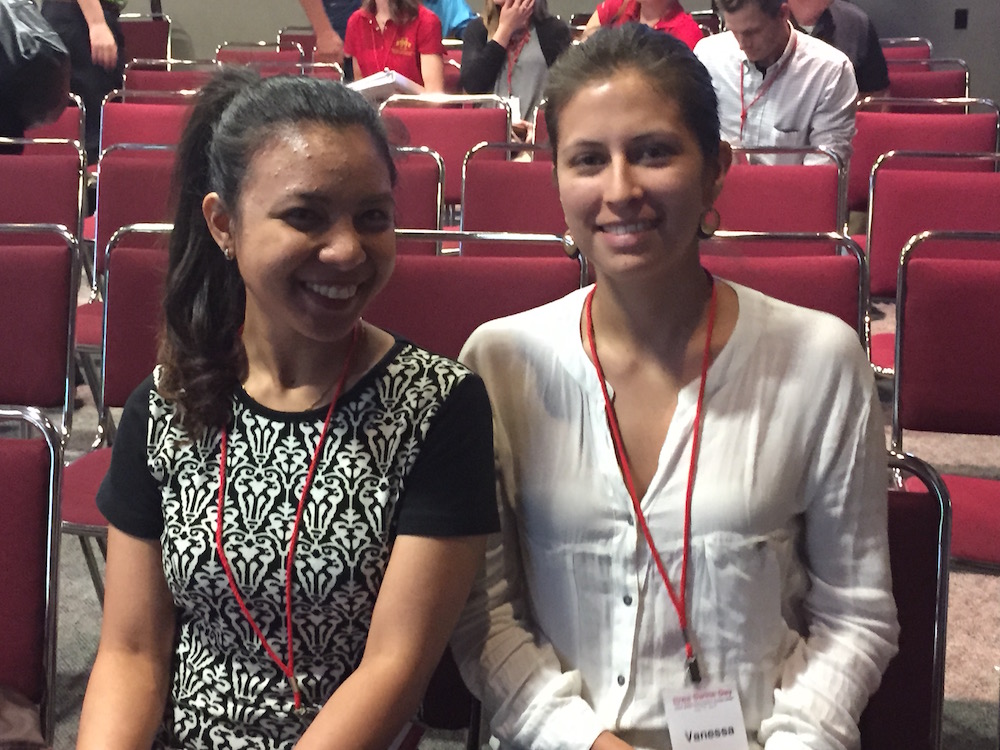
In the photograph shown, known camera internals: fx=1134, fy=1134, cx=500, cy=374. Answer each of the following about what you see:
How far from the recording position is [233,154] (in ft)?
4.36

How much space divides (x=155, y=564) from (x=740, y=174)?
2.20 metres

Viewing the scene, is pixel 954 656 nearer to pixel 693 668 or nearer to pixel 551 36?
pixel 693 668

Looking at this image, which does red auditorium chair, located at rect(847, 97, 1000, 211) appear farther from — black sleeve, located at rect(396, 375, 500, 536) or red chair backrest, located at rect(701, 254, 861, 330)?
black sleeve, located at rect(396, 375, 500, 536)

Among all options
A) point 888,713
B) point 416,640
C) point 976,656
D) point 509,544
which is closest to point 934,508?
point 888,713

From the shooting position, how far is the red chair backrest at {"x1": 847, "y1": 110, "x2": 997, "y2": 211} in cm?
409

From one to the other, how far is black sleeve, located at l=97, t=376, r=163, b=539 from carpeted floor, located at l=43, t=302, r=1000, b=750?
1.02 m

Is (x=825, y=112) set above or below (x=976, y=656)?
above

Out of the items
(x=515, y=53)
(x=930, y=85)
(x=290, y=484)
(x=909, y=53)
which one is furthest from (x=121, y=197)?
(x=909, y=53)

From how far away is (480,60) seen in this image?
5.04 meters

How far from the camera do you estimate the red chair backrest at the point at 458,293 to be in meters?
2.18

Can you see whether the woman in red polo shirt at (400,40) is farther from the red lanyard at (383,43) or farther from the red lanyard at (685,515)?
the red lanyard at (685,515)

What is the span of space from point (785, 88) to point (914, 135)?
52cm

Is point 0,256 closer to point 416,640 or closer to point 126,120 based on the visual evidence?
point 416,640

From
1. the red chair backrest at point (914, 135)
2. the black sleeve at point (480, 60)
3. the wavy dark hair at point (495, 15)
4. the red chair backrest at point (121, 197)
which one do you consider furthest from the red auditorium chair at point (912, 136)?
the red chair backrest at point (121, 197)
